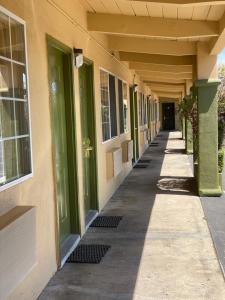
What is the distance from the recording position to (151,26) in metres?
6.38

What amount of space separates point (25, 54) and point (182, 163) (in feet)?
31.3

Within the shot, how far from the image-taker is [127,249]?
5059mm

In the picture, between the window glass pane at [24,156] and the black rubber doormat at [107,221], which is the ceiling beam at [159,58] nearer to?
the black rubber doormat at [107,221]

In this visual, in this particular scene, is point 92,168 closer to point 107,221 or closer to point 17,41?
point 107,221

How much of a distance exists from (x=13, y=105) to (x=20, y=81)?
0.82 ft

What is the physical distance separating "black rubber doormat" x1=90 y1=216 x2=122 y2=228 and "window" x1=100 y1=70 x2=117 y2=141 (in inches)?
61.8

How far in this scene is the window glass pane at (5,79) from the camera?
10.7ft

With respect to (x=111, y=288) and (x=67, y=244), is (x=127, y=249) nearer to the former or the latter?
(x=67, y=244)

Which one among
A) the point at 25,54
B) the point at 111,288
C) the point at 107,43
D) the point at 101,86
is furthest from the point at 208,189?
the point at 25,54

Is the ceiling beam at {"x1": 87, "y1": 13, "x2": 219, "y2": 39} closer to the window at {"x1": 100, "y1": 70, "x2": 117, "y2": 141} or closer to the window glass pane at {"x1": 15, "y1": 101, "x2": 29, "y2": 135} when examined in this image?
the window at {"x1": 100, "y1": 70, "x2": 117, "y2": 141}

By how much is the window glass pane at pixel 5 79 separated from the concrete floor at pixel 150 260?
5.60 ft

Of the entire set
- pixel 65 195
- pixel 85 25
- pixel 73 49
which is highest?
pixel 85 25

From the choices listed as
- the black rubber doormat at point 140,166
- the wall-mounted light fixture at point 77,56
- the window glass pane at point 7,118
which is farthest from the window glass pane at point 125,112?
the window glass pane at point 7,118

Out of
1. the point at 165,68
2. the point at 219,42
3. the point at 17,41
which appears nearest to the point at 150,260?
the point at 17,41
